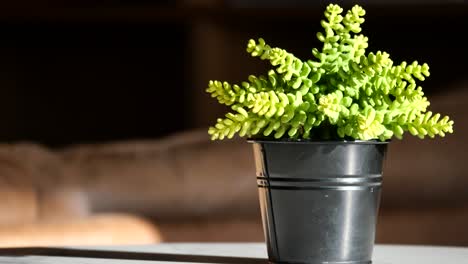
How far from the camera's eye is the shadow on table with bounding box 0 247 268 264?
43.6 inches

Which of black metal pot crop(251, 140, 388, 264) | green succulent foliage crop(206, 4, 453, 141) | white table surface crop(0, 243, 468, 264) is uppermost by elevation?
green succulent foliage crop(206, 4, 453, 141)

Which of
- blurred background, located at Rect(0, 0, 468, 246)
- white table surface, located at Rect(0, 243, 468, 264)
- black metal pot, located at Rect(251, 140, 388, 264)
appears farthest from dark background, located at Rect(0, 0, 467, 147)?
black metal pot, located at Rect(251, 140, 388, 264)

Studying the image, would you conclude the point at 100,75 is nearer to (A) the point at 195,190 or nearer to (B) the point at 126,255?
(A) the point at 195,190

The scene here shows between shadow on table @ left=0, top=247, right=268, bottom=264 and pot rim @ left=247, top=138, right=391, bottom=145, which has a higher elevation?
pot rim @ left=247, top=138, right=391, bottom=145

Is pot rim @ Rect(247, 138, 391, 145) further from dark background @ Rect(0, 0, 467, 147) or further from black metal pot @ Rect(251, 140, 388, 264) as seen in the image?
dark background @ Rect(0, 0, 467, 147)

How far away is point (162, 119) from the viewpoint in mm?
3932

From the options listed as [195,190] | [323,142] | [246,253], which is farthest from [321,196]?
[195,190]

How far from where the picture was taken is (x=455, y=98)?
7.41 feet

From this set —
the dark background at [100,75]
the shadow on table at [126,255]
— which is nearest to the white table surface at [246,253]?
the shadow on table at [126,255]

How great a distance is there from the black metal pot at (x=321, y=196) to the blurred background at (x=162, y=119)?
884 millimetres

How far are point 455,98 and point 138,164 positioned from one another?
714 mm

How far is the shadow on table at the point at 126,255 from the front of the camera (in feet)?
3.63

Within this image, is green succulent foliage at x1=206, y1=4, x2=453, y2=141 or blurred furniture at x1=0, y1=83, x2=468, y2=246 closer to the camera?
green succulent foliage at x1=206, y1=4, x2=453, y2=141

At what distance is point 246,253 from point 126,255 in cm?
14
